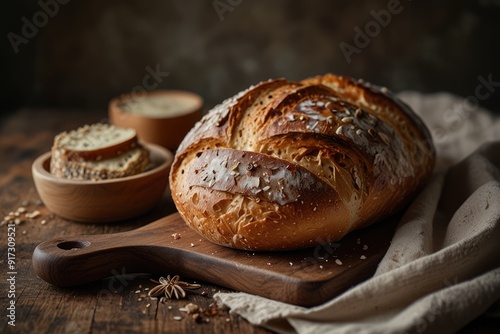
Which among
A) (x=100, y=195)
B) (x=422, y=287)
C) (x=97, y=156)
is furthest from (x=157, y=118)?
(x=422, y=287)

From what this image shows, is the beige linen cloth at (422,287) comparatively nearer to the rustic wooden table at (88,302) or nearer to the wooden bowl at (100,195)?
the rustic wooden table at (88,302)

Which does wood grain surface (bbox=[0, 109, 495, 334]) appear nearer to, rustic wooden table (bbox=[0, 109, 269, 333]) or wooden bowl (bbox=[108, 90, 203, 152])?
rustic wooden table (bbox=[0, 109, 269, 333])

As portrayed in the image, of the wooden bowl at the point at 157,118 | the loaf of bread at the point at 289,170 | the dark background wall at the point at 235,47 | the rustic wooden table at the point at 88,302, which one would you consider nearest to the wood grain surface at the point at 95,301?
the rustic wooden table at the point at 88,302

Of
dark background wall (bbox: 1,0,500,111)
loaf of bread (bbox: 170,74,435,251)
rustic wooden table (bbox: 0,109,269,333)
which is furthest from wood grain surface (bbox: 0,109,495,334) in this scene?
dark background wall (bbox: 1,0,500,111)

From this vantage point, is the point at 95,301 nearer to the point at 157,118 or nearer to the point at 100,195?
the point at 100,195

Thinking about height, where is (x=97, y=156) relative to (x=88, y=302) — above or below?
above

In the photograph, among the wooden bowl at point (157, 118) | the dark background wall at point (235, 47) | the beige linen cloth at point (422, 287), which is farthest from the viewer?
the dark background wall at point (235, 47)

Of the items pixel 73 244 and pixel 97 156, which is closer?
pixel 73 244
